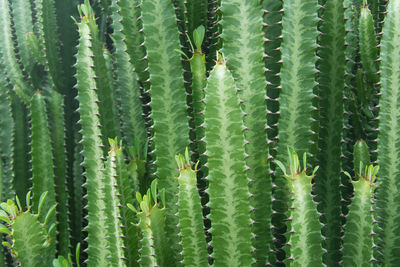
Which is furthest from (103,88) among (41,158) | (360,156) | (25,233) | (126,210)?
(360,156)

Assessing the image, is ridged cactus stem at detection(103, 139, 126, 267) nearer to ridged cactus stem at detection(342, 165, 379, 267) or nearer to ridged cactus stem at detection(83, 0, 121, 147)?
ridged cactus stem at detection(83, 0, 121, 147)

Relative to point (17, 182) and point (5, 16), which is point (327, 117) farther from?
point (5, 16)

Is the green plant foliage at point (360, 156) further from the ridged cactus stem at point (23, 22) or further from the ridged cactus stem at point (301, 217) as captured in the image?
the ridged cactus stem at point (23, 22)

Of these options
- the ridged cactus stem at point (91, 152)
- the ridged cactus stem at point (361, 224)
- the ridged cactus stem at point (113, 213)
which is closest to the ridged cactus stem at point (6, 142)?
the ridged cactus stem at point (91, 152)

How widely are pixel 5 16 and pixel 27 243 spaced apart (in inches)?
52.6

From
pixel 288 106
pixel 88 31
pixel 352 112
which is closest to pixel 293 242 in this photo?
pixel 288 106

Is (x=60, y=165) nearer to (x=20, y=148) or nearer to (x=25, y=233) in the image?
(x=20, y=148)

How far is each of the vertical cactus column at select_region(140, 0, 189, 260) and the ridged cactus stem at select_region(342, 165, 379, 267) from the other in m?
Result: 0.56

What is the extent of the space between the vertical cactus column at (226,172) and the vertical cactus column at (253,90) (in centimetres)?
13

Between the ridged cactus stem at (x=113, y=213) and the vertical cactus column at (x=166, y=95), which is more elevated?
the vertical cactus column at (x=166, y=95)

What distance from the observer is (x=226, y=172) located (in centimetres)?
134

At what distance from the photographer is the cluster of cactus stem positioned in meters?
1.34

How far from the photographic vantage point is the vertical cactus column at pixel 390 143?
1.53 m

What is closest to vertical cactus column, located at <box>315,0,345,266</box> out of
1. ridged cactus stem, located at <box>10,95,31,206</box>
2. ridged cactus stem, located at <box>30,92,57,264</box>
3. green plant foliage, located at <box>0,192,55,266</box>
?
green plant foliage, located at <box>0,192,55,266</box>
